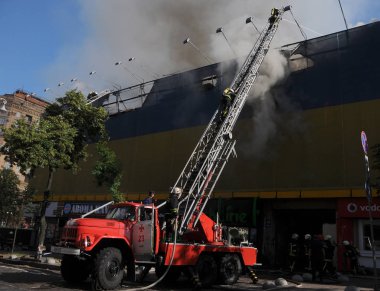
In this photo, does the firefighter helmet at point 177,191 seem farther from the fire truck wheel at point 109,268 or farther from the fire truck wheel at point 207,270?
the fire truck wheel at point 109,268

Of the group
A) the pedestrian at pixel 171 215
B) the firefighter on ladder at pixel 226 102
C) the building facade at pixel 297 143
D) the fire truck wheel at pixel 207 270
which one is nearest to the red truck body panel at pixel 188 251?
the fire truck wheel at pixel 207 270

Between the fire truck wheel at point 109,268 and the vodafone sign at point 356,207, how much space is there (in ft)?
36.4

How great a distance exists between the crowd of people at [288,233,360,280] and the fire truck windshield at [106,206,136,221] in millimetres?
6494

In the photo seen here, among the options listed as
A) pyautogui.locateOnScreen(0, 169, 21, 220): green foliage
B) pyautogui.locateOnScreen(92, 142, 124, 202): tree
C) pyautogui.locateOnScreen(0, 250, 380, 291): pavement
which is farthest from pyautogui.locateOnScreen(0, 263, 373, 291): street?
pyautogui.locateOnScreen(0, 169, 21, 220): green foliage

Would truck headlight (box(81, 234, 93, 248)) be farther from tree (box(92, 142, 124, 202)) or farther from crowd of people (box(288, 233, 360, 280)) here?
tree (box(92, 142, 124, 202))

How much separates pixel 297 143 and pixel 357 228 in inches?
182

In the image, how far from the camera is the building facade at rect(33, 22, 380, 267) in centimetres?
1798

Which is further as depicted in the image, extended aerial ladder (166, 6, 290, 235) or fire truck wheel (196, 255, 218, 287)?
extended aerial ladder (166, 6, 290, 235)

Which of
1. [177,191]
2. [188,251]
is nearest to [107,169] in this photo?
[177,191]

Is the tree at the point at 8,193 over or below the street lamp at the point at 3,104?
below

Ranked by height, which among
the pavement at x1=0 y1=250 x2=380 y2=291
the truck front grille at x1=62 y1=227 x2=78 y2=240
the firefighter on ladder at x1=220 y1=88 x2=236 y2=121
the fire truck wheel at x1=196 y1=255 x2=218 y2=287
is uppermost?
the firefighter on ladder at x1=220 y1=88 x2=236 y2=121

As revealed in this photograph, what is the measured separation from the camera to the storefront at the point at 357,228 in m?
17.3

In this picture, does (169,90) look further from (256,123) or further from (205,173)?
(205,173)

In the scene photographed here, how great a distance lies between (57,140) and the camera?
756 inches
